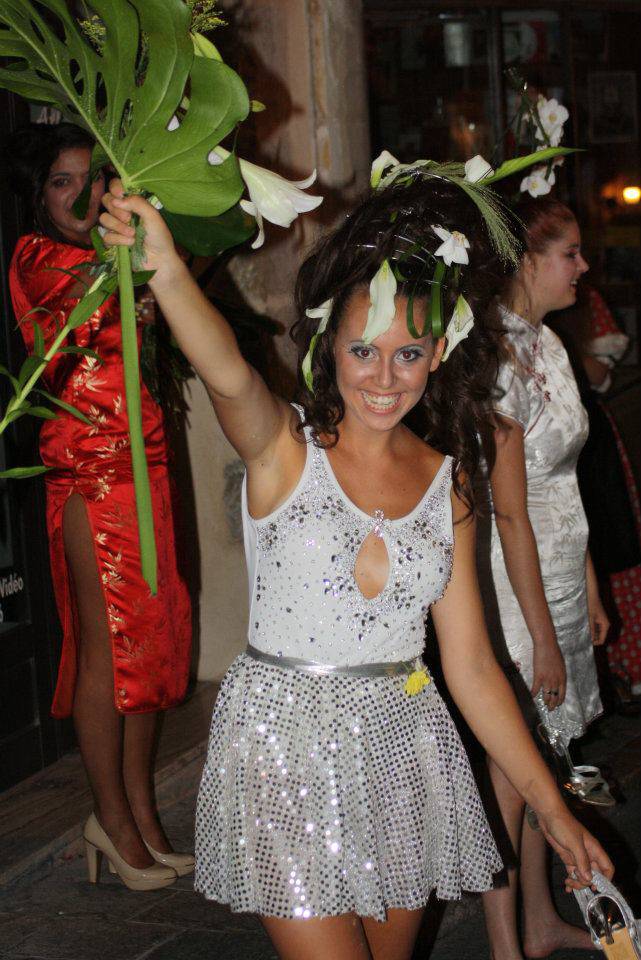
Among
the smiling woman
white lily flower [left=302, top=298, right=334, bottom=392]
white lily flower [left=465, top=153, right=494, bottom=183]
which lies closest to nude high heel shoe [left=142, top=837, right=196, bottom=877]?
the smiling woman

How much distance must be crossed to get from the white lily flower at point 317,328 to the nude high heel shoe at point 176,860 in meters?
1.99

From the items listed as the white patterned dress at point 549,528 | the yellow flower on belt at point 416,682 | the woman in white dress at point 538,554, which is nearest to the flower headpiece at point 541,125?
the woman in white dress at point 538,554

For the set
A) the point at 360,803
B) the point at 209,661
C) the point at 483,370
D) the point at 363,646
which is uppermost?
the point at 483,370

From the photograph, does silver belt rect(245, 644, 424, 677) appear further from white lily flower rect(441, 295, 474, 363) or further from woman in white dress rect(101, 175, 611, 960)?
white lily flower rect(441, 295, 474, 363)

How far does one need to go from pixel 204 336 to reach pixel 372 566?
2.02 ft

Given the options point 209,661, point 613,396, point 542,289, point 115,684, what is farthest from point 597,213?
point 115,684

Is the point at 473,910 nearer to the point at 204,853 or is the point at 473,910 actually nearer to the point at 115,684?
the point at 115,684

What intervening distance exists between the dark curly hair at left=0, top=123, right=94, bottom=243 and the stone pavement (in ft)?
6.50

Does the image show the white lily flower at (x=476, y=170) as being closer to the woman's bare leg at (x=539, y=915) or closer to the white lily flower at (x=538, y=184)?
the white lily flower at (x=538, y=184)

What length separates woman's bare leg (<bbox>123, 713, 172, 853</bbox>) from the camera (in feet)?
12.4

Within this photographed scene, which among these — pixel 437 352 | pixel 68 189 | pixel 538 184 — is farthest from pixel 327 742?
pixel 538 184

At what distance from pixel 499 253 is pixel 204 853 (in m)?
1.30

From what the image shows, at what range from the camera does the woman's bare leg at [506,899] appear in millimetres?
3281

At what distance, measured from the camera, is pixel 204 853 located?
2.37 metres
